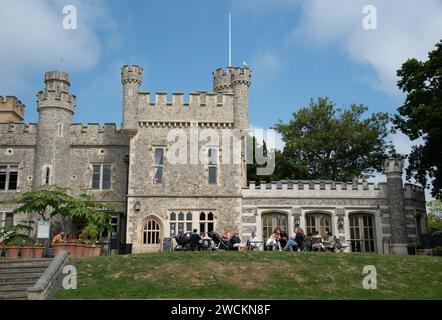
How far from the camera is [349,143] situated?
35.5m

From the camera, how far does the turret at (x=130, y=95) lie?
26.2 meters

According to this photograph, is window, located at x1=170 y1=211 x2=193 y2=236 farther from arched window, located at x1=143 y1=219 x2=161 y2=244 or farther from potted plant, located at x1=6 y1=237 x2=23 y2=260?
potted plant, located at x1=6 y1=237 x2=23 y2=260

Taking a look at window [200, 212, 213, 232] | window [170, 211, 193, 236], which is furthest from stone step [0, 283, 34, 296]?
window [200, 212, 213, 232]

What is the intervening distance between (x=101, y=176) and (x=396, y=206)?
15.3m

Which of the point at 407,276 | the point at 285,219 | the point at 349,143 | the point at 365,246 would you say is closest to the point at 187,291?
the point at 407,276

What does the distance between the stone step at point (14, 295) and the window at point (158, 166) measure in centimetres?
1217

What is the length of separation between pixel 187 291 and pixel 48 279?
3.80 meters

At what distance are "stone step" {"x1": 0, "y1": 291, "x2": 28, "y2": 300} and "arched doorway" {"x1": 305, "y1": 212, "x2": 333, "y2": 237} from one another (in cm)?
1570

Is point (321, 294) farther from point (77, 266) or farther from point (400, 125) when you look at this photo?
point (400, 125)

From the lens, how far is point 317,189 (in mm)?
26719

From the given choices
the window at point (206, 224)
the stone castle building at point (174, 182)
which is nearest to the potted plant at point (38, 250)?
the stone castle building at point (174, 182)

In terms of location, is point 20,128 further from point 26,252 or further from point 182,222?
point 26,252

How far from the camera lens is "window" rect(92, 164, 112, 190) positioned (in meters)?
27.9

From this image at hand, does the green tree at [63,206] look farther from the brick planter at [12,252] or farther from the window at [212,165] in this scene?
the window at [212,165]
